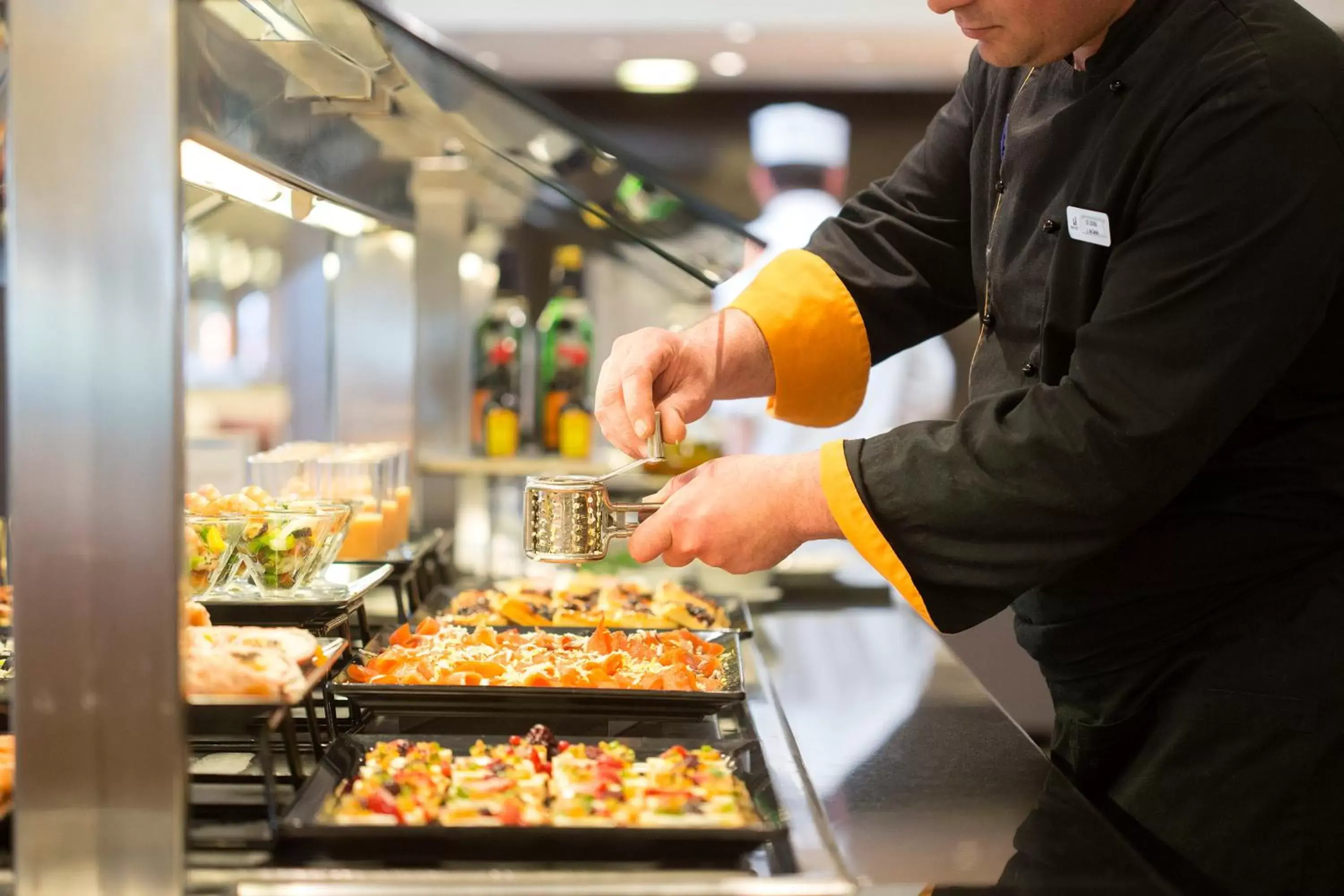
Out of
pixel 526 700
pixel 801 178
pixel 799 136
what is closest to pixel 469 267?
pixel 526 700

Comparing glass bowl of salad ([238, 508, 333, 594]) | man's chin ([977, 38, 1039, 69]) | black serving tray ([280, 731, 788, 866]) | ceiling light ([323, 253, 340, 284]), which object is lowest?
black serving tray ([280, 731, 788, 866])

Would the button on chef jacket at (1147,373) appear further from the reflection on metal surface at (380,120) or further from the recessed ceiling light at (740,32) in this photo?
the recessed ceiling light at (740,32)

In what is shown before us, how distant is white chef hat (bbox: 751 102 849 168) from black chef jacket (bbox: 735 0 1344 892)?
4.08 metres

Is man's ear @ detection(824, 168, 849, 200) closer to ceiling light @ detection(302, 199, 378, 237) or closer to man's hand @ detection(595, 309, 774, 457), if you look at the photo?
ceiling light @ detection(302, 199, 378, 237)

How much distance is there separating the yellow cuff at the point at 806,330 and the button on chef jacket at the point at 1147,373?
241 millimetres

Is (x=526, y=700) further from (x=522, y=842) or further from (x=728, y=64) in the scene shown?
(x=728, y=64)

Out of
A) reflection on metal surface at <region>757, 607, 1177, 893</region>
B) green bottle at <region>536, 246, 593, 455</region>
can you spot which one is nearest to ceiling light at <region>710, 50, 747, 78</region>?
green bottle at <region>536, 246, 593, 455</region>

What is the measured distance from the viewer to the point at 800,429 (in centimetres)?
362

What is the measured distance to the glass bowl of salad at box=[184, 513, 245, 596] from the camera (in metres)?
1.30

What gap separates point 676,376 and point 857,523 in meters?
0.43

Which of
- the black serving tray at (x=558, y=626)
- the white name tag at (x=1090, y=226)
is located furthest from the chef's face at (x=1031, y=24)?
the black serving tray at (x=558, y=626)

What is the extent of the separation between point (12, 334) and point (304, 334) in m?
1.72

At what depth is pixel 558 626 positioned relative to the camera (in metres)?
1.68

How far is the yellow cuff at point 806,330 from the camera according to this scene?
5.25 feet
